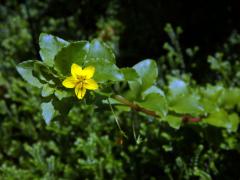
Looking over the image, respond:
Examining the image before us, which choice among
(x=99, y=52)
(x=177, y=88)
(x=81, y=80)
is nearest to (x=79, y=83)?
(x=81, y=80)

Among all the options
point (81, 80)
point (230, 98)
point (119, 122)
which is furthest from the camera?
point (119, 122)

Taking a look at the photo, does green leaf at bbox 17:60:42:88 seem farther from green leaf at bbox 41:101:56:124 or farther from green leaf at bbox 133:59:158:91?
green leaf at bbox 133:59:158:91

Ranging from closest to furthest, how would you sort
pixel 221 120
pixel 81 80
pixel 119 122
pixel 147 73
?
pixel 81 80, pixel 147 73, pixel 221 120, pixel 119 122

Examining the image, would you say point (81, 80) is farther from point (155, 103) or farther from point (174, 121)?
point (174, 121)

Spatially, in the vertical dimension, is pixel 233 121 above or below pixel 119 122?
below

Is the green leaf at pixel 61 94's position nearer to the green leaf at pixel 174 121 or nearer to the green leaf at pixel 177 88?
the green leaf at pixel 174 121

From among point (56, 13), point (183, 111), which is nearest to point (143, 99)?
point (183, 111)
